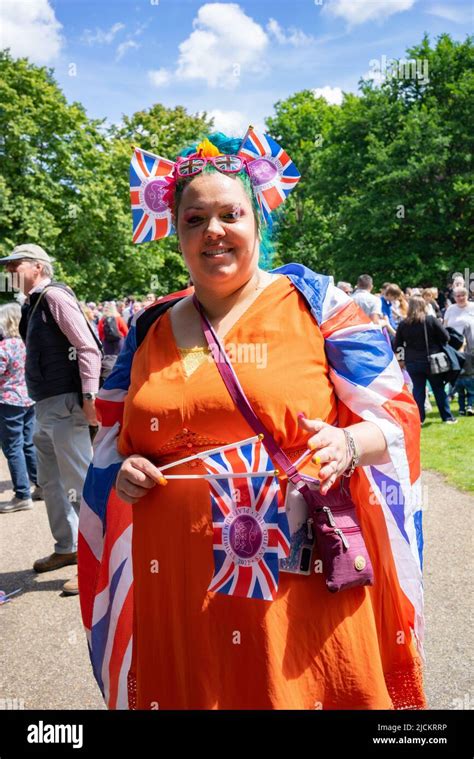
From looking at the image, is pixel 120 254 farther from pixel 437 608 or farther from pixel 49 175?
pixel 437 608

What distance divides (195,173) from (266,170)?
24 centimetres

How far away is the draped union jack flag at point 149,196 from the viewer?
2.15 m

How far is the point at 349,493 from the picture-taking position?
190 cm

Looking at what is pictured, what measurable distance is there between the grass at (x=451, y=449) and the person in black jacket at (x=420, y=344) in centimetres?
36

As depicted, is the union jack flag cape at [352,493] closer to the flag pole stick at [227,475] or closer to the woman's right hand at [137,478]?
the woman's right hand at [137,478]

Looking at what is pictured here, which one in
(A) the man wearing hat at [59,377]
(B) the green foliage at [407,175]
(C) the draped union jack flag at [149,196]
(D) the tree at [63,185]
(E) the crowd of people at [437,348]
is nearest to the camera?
(C) the draped union jack flag at [149,196]

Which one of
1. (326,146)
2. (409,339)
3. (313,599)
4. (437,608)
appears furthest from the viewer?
(326,146)

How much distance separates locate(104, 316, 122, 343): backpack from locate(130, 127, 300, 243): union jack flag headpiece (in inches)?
307

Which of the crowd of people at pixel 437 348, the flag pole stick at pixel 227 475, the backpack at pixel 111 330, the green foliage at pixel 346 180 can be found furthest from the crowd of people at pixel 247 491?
the green foliage at pixel 346 180

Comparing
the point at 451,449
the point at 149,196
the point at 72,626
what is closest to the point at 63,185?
the point at 451,449

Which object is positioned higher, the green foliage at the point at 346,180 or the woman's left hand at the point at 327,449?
the green foliage at the point at 346,180

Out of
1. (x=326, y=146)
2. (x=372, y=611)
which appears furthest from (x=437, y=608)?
(x=326, y=146)

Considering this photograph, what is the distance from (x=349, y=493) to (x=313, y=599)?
323 millimetres

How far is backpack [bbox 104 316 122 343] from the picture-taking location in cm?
995
